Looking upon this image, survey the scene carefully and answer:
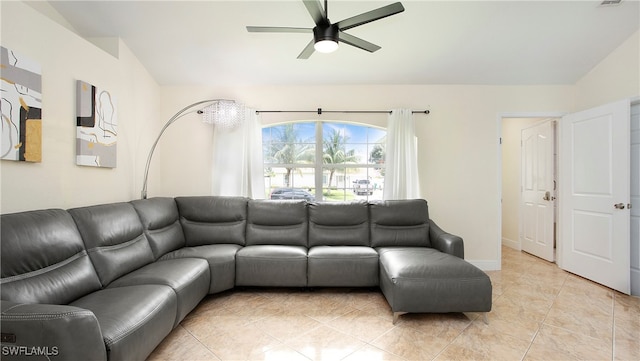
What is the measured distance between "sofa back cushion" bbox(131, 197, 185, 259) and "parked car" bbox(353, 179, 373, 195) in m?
2.26

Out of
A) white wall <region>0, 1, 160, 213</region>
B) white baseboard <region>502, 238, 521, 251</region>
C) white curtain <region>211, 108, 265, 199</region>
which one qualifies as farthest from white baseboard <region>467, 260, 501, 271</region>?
white wall <region>0, 1, 160, 213</region>

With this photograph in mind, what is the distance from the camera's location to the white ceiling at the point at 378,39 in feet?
8.10

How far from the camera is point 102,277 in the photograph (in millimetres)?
1863

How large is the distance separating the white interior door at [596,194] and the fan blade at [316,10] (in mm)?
3383

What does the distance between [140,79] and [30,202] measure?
1.83 m

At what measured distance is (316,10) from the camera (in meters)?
1.70

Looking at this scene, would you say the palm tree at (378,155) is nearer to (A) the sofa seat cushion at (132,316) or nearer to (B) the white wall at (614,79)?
(B) the white wall at (614,79)

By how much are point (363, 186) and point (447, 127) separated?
1382mm

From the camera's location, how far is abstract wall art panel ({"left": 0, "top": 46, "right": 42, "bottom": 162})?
1703 mm

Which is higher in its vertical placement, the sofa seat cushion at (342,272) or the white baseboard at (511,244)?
the sofa seat cushion at (342,272)

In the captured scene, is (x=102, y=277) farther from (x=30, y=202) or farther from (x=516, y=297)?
(x=516, y=297)

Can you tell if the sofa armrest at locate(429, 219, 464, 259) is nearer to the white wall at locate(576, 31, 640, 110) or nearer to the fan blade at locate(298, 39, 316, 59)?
the fan blade at locate(298, 39, 316, 59)

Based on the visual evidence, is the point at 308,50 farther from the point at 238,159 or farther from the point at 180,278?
the point at 180,278

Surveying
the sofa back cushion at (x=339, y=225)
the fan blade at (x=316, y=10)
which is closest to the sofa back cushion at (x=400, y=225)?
the sofa back cushion at (x=339, y=225)
